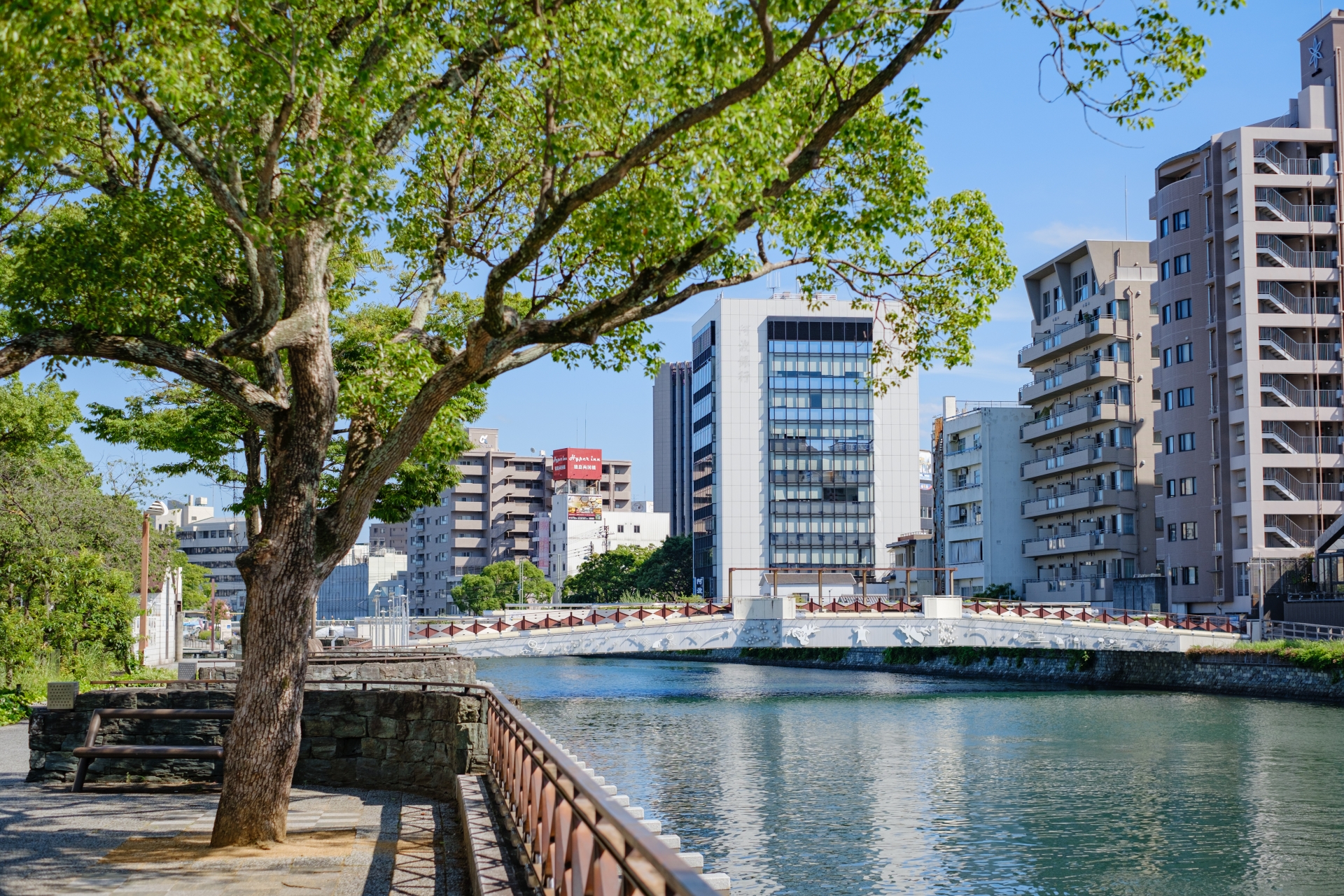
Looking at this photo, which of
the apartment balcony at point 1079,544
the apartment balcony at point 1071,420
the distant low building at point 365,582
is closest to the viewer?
the apartment balcony at point 1079,544

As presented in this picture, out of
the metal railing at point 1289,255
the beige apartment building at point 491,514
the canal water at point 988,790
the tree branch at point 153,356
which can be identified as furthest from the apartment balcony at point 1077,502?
Answer: the beige apartment building at point 491,514

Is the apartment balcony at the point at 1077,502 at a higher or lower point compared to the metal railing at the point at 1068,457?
lower

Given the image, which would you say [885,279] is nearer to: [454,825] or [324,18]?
[324,18]

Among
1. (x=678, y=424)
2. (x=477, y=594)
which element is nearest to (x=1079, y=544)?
(x=477, y=594)

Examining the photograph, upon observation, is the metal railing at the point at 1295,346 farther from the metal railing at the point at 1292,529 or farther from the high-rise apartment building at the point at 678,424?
the high-rise apartment building at the point at 678,424

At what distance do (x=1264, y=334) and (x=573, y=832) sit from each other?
58165 mm

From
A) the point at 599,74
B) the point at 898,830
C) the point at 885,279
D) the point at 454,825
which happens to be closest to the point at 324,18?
the point at 599,74

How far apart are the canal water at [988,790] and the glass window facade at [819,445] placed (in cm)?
7427

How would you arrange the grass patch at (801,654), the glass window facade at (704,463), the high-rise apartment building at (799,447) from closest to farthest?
the grass patch at (801,654), the high-rise apartment building at (799,447), the glass window facade at (704,463)

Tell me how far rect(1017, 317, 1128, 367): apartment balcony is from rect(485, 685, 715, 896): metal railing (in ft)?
224

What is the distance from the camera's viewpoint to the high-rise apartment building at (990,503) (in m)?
83.6

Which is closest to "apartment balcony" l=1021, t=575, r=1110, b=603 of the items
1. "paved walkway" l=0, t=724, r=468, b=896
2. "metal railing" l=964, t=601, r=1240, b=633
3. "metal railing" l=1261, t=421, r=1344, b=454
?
"metal railing" l=1261, t=421, r=1344, b=454

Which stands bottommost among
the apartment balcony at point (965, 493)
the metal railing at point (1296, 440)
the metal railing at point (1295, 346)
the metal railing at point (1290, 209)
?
the apartment balcony at point (965, 493)

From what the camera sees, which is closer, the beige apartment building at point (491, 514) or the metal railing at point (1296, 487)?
the metal railing at point (1296, 487)
